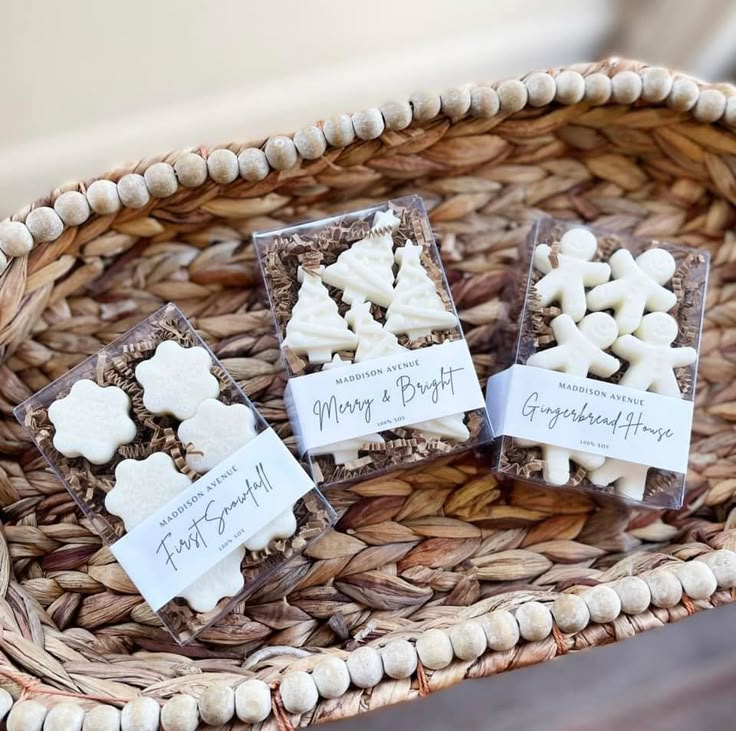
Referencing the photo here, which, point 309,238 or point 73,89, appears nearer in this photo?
point 309,238

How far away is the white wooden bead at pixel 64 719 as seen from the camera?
568 millimetres

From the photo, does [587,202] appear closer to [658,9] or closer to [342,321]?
[342,321]

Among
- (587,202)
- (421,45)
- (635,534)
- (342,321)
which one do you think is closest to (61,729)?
(342,321)

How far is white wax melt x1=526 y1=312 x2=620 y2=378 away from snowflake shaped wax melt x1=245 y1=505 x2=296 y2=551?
0.25 metres

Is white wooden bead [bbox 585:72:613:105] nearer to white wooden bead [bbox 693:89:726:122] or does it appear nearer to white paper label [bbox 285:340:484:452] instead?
white wooden bead [bbox 693:89:726:122]

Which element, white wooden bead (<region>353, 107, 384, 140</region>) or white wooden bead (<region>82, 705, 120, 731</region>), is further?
white wooden bead (<region>353, 107, 384, 140</region>)

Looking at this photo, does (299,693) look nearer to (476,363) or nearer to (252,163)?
(476,363)

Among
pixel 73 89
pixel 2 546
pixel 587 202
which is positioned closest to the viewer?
pixel 2 546

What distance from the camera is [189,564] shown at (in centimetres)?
64

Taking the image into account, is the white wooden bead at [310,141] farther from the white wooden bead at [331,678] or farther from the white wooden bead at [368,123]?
the white wooden bead at [331,678]

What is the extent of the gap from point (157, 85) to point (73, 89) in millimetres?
99

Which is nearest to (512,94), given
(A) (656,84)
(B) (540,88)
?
(B) (540,88)

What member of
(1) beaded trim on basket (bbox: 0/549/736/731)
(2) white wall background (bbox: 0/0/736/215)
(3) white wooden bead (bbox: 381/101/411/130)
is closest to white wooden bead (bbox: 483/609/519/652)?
(1) beaded trim on basket (bbox: 0/549/736/731)

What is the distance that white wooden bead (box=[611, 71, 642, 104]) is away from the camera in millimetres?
732
